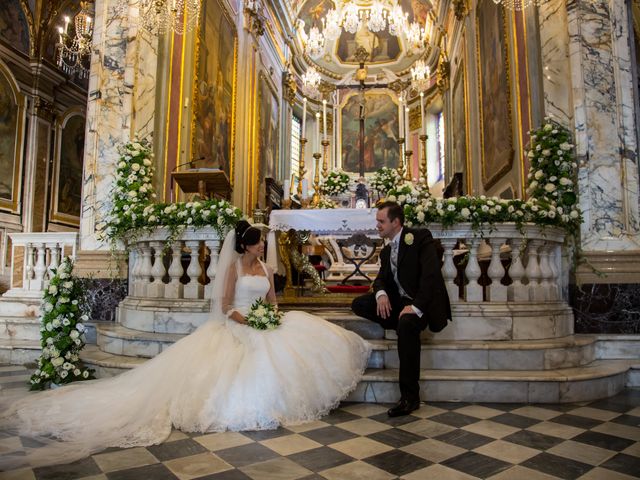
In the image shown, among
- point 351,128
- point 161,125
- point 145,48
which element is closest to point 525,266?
point 161,125

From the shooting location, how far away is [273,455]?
107 inches

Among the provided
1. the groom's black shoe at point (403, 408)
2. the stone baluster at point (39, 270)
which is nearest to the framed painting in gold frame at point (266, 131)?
the stone baluster at point (39, 270)

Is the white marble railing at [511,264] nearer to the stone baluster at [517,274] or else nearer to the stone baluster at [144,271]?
the stone baluster at [517,274]

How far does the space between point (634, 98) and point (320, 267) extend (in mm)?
4908

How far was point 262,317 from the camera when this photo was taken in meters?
3.74

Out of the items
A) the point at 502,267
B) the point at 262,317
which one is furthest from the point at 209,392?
the point at 502,267

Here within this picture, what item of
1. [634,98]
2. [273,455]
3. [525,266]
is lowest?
[273,455]

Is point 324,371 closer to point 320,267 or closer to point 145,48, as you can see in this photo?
point 320,267

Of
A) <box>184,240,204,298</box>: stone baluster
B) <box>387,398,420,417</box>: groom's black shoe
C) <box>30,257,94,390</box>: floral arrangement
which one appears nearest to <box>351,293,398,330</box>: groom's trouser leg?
<box>387,398,420,417</box>: groom's black shoe

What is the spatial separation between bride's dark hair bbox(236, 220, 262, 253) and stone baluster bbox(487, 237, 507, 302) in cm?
245

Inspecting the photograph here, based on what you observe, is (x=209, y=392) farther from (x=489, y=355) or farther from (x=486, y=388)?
(x=489, y=355)

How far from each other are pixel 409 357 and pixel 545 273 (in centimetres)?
208

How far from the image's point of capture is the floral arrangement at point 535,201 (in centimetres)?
470

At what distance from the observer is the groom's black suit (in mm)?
3674
